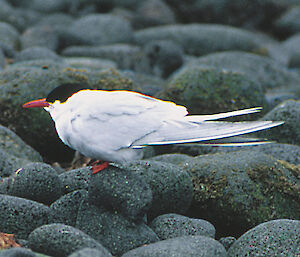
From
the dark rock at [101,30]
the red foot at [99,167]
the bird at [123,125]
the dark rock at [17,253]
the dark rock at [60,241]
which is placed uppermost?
the bird at [123,125]

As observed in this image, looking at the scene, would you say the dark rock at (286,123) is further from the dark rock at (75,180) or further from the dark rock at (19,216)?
the dark rock at (19,216)

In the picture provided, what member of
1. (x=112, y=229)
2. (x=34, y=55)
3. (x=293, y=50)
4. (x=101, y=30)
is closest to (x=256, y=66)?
(x=293, y=50)

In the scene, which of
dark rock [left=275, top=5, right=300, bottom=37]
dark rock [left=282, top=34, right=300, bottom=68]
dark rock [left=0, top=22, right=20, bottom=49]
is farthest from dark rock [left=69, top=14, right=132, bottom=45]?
dark rock [left=275, top=5, right=300, bottom=37]

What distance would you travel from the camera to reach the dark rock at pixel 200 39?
13.0 metres

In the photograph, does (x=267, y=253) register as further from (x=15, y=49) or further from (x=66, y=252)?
(x=15, y=49)

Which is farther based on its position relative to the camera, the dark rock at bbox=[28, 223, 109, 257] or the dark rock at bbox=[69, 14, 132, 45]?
the dark rock at bbox=[69, 14, 132, 45]

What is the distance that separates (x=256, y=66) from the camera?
11.0 meters

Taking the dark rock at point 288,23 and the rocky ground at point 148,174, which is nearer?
the rocky ground at point 148,174

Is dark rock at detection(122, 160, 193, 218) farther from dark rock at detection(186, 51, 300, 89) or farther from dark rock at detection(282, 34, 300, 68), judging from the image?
dark rock at detection(282, 34, 300, 68)

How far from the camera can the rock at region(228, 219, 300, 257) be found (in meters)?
3.72

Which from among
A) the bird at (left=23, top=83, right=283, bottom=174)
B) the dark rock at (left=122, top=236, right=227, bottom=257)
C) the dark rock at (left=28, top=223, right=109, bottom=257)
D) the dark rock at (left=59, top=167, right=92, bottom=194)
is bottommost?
the dark rock at (left=122, top=236, right=227, bottom=257)

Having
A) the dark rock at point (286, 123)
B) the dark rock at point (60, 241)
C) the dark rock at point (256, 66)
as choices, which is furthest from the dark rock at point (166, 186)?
the dark rock at point (256, 66)

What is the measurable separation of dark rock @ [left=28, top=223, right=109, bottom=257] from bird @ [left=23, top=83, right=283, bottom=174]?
25.8 inches

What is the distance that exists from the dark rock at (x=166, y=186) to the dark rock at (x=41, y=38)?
24.4 feet
